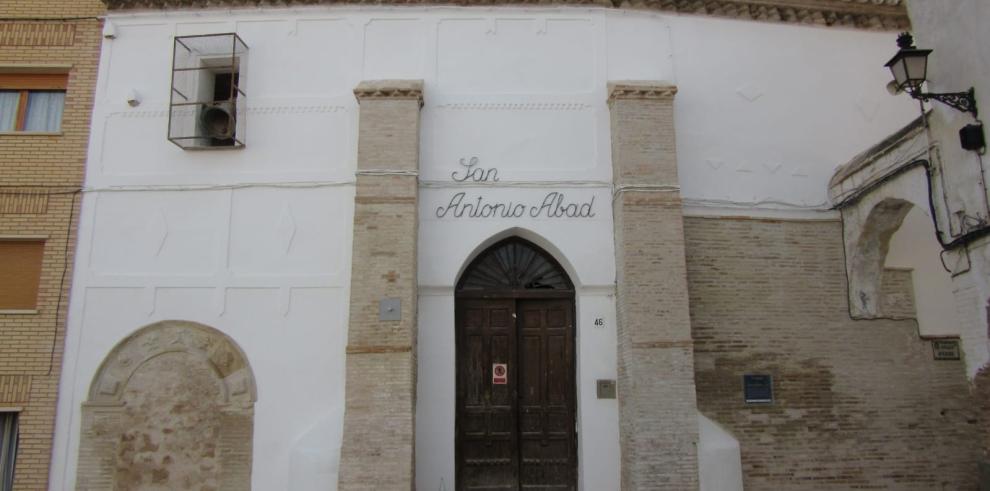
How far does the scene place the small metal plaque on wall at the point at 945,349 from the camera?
8539 millimetres

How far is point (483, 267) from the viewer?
859cm

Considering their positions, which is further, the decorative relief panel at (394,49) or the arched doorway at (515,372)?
the decorative relief panel at (394,49)

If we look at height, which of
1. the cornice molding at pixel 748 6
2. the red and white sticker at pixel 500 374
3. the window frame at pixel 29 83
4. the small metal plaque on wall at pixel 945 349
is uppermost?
the cornice molding at pixel 748 6

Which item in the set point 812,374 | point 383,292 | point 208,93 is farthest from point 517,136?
point 812,374

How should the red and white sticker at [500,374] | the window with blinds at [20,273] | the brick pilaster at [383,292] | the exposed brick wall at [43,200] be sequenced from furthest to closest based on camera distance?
the window with blinds at [20,273]
the red and white sticker at [500,374]
the exposed brick wall at [43,200]
the brick pilaster at [383,292]

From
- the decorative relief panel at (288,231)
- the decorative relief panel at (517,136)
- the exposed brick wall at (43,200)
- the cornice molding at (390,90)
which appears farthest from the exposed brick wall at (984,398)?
the exposed brick wall at (43,200)

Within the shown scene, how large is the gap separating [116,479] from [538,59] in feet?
22.5

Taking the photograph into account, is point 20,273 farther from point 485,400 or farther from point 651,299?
point 651,299

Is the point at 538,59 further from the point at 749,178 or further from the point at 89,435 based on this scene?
the point at 89,435

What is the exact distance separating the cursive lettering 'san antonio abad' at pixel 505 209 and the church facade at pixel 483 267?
28mm

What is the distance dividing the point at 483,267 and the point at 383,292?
1.39 m

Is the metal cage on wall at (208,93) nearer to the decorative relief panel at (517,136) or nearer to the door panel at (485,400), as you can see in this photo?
the decorative relief panel at (517,136)

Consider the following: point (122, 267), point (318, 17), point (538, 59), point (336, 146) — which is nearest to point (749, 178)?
point (538, 59)

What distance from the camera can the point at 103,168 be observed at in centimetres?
865
